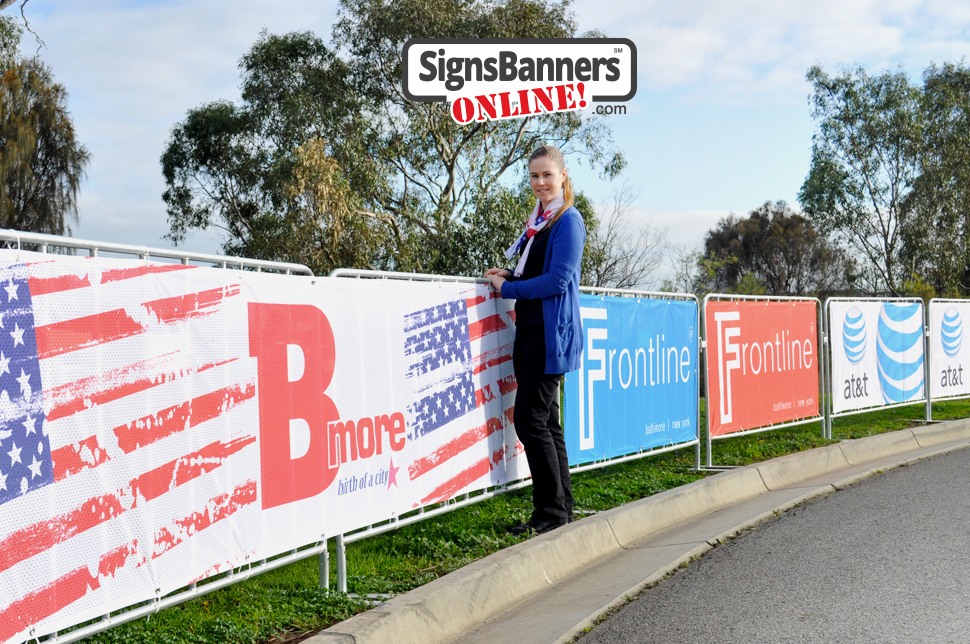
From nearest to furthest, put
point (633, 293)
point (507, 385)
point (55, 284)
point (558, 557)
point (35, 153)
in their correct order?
point (55, 284) → point (558, 557) → point (507, 385) → point (633, 293) → point (35, 153)

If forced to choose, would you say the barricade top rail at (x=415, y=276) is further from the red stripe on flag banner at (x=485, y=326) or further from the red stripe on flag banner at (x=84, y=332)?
the red stripe on flag banner at (x=84, y=332)

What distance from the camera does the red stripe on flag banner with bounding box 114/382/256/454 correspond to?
3.46 m

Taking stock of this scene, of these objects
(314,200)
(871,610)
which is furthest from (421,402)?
(314,200)

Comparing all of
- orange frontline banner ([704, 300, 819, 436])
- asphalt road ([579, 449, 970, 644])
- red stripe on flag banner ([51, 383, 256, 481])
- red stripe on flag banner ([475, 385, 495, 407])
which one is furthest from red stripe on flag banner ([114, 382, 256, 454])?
orange frontline banner ([704, 300, 819, 436])

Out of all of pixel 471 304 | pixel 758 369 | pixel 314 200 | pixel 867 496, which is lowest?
pixel 867 496

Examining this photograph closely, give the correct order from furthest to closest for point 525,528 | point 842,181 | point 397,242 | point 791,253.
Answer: point 791,253 < point 842,181 < point 397,242 < point 525,528

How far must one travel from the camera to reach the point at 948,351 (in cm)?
1293

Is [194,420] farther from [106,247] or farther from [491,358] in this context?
[491,358]

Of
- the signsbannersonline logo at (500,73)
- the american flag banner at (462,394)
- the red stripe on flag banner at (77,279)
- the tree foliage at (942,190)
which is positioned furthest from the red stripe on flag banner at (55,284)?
the tree foliage at (942,190)

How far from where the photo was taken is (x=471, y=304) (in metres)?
5.84

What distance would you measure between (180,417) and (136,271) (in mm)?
616

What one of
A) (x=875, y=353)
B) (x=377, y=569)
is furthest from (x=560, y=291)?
(x=875, y=353)

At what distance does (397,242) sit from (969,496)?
2608cm

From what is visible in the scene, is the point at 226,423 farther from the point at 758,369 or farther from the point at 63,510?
the point at 758,369
